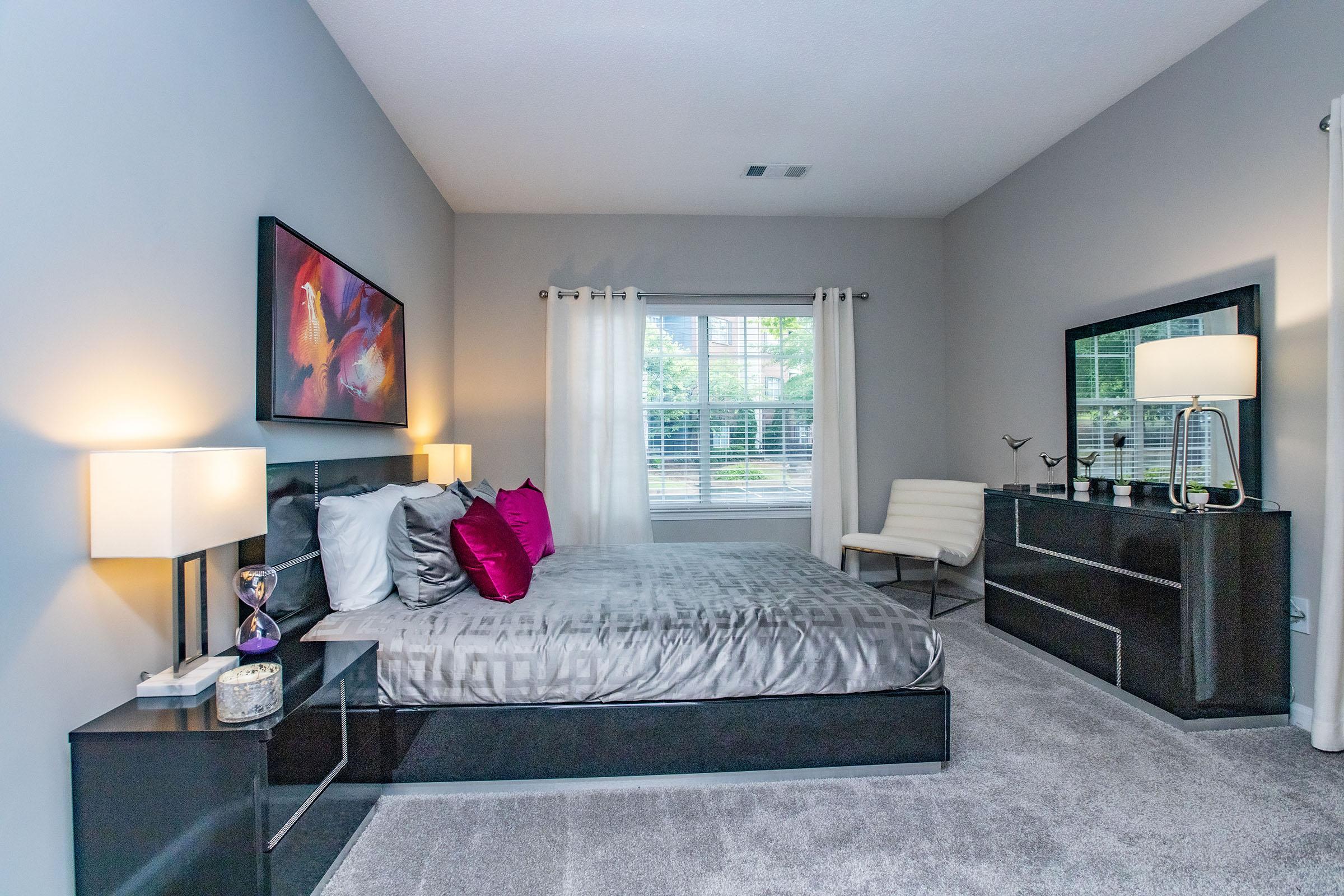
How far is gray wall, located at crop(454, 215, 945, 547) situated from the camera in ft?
15.9

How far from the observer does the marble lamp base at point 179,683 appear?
5.11 ft

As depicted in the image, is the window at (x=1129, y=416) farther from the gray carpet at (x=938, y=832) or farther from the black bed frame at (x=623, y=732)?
the black bed frame at (x=623, y=732)

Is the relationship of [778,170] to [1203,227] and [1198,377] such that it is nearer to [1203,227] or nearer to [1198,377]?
[1203,227]

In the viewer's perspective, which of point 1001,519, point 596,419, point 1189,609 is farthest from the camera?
point 596,419

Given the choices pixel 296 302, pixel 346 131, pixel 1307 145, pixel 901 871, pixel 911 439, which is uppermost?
pixel 346 131

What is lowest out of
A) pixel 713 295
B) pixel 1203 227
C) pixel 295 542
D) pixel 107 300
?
pixel 295 542

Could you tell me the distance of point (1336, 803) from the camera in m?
2.03

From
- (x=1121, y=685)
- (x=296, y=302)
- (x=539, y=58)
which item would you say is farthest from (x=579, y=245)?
(x=1121, y=685)

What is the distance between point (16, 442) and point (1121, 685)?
147 inches

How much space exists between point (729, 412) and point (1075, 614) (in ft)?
8.89

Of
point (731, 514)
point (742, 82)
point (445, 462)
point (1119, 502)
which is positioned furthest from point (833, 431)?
point (445, 462)

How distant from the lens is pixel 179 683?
1562 mm

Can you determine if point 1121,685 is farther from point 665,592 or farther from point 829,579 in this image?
point 665,592

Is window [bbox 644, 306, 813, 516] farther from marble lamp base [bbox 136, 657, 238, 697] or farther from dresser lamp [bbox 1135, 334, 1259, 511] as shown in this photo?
marble lamp base [bbox 136, 657, 238, 697]
